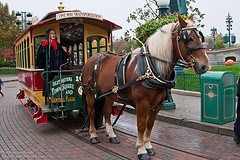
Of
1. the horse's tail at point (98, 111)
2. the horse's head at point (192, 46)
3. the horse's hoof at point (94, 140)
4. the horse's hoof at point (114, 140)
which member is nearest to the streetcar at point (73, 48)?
the horse's tail at point (98, 111)

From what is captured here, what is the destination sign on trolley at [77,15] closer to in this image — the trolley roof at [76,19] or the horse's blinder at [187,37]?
the trolley roof at [76,19]

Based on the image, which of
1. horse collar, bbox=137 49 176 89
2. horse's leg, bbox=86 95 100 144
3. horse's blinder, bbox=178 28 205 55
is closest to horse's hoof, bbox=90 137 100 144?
horse's leg, bbox=86 95 100 144

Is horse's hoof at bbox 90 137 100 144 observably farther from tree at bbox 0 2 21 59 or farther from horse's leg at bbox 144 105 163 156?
tree at bbox 0 2 21 59

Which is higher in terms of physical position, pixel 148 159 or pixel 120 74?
pixel 120 74

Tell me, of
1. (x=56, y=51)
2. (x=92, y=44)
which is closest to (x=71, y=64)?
(x=92, y=44)

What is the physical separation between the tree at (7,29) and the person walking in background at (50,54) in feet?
123

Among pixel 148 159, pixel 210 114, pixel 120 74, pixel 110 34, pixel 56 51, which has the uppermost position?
pixel 110 34

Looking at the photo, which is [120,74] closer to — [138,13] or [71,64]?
[71,64]

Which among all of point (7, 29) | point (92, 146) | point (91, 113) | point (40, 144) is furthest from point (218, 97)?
point (7, 29)

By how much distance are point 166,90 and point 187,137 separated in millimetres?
1918

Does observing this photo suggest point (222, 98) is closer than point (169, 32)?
No

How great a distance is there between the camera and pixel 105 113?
252 inches

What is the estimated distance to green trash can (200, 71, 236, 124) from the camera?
6484 mm

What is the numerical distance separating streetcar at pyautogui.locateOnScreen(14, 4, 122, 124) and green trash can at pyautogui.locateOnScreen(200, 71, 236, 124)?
2.75 metres
